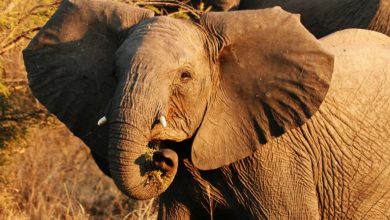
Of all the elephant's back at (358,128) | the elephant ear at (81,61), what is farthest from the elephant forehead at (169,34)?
the elephant's back at (358,128)

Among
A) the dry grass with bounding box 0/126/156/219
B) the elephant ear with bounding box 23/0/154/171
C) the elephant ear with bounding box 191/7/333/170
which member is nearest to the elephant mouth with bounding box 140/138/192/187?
the elephant ear with bounding box 191/7/333/170

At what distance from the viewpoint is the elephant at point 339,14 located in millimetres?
7035

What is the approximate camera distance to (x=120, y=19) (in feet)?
16.7

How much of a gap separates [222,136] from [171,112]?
361mm

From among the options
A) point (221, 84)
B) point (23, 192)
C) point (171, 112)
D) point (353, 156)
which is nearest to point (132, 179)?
point (171, 112)

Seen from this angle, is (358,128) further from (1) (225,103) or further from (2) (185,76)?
(2) (185,76)

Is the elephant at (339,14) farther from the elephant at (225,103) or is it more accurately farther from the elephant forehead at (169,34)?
the elephant forehead at (169,34)

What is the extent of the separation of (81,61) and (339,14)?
2805 mm

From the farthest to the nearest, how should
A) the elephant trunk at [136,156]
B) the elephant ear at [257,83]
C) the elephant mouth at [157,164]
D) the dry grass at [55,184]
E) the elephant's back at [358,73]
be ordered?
the dry grass at [55,184], the elephant's back at [358,73], the elephant ear at [257,83], the elephant mouth at [157,164], the elephant trunk at [136,156]

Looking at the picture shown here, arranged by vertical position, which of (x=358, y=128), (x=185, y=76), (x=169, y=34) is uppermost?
(x=169, y=34)

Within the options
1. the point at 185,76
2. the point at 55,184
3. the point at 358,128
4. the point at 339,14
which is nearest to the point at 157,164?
the point at 185,76

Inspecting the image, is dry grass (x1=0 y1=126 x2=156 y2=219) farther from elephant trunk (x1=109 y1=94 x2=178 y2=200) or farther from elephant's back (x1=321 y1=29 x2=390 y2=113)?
elephant trunk (x1=109 y1=94 x2=178 y2=200)

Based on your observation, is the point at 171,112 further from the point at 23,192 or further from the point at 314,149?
the point at 23,192

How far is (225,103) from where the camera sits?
16.5ft
